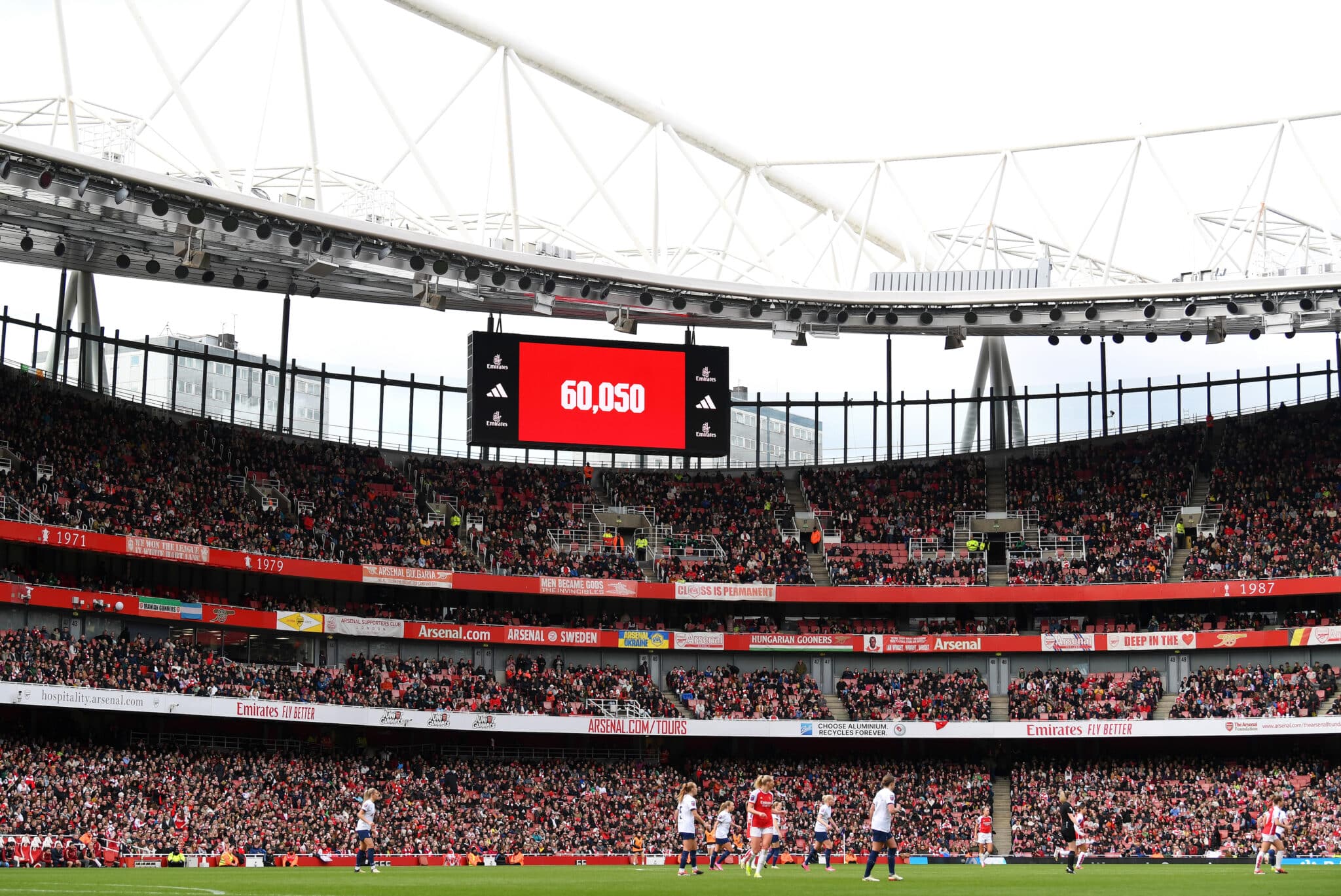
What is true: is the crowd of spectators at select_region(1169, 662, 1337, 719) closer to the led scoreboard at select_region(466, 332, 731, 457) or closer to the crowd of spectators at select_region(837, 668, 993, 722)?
the crowd of spectators at select_region(837, 668, 993, 722)

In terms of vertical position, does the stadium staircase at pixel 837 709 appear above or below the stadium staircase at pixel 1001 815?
above

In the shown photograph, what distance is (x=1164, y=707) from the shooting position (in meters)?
Answer: 54.6

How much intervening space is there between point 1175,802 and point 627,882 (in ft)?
99.2

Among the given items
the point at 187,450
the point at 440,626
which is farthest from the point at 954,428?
the point at 187,450

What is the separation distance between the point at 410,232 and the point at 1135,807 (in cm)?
3002

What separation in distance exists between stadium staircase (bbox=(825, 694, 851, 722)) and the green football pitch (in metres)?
20.8

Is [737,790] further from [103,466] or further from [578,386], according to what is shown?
[103,466]

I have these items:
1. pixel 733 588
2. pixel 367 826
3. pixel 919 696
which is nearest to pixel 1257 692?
pixel 919 696

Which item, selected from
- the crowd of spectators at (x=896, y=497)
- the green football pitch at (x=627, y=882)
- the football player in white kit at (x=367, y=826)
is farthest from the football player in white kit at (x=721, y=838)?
the crowd of spectators at (x=896, y=497)

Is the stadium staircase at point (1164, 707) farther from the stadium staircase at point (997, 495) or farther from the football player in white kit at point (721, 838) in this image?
the football player in white kit at point (721, 838)

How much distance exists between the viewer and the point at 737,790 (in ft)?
178

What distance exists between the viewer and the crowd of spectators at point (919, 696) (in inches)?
2176

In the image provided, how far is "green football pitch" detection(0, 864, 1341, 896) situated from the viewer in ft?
71.8

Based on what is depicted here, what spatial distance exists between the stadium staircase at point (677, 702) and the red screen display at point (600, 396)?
9.41 metres
